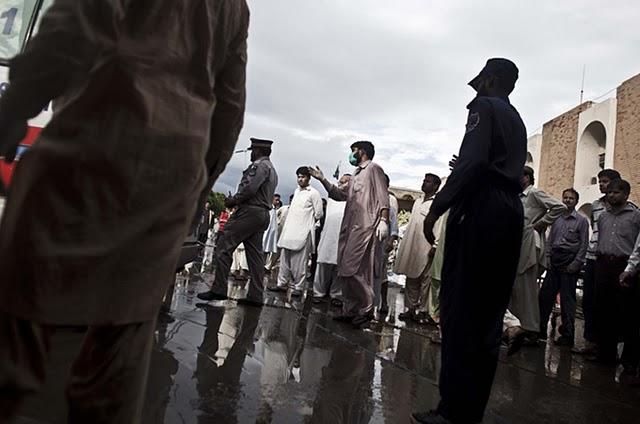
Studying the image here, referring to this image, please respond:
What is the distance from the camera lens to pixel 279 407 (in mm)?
2449

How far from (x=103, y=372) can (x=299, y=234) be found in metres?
6.25

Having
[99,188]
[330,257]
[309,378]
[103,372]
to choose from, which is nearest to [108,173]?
[99,188]

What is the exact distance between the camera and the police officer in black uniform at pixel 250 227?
5172 mm

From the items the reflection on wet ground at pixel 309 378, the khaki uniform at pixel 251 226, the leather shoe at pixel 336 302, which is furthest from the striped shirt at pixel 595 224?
the khaki uniform at pixel 251 226

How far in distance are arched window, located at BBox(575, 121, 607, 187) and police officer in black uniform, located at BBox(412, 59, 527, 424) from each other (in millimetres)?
17556

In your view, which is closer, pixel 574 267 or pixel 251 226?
pixel 251 226

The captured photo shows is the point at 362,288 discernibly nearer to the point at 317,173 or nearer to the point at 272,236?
the point at 317,173

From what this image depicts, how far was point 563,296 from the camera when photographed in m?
6.03

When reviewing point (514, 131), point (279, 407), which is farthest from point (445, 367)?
point (514, 131)

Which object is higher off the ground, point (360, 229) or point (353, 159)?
point (353, 159)

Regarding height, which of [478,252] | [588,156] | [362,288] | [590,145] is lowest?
[362,288]

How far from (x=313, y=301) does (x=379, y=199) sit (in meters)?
2.53

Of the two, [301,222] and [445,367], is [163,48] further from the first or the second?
[301,222]

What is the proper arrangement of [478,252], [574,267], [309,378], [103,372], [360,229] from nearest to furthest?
[103,372] → [478,252] → [309,378] → [360,229] → [574,267]
